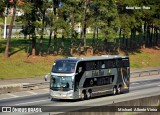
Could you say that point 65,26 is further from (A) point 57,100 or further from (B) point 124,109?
(B) point 124,109

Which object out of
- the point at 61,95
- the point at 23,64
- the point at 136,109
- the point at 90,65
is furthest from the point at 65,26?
the point at 136,109

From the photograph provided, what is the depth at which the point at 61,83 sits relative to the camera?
3297 centimetres

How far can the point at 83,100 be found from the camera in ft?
112

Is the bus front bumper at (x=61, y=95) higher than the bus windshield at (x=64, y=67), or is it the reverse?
the bus windshield at (x=64, y=67)

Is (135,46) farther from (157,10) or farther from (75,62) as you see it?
(75,62)

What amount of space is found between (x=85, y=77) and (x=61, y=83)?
223 centimetres

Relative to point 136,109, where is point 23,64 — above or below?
below

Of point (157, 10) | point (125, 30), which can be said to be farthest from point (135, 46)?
point (125, 30)

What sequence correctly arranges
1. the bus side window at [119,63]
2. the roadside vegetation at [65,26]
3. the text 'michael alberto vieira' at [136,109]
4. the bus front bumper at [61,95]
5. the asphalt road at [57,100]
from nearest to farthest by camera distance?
1. the text 'michael alberto vieira' at [136,109]
2. the asphalt road at [57,100]
3. the bus front bumper at [61,95]
4. the bus side window at [119,63]
5. the roadside vegetation at [65,26]

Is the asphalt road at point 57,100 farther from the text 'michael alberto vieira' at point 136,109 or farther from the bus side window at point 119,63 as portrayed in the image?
the text 'michael alberto vieira' at point 136,109

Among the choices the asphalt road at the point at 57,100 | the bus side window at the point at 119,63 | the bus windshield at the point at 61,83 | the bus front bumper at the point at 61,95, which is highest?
the bus side window at the point at 119,63

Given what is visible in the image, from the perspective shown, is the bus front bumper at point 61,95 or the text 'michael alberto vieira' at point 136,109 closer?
the text 'michael alberto vieira' at point 136,109

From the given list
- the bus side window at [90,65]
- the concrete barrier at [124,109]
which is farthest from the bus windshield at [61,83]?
the concrete barrier at [124,109]

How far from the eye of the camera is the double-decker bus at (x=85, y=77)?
32.8m
